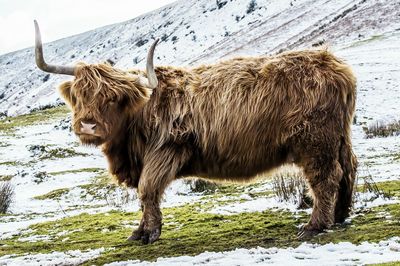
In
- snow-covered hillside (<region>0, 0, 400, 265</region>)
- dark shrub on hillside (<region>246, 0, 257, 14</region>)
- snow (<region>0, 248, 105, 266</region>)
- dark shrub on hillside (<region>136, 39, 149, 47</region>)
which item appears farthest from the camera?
dark shrub on hillside (<region>136, 39, 149, 47</region>)

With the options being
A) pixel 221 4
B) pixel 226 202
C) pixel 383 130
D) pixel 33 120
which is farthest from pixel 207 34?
pixel 226 202

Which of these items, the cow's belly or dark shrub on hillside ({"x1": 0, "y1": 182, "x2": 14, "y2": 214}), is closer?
the cow's belly

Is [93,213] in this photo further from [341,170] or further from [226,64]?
[341,170]

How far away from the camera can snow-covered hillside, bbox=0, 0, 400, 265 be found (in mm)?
5051

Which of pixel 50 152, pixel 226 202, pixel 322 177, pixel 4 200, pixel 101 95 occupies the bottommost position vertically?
pixel 50 152

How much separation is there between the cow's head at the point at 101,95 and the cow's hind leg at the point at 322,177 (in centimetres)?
172

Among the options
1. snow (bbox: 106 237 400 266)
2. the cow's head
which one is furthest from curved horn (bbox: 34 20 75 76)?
snow (bbox: 106 237 400 266)

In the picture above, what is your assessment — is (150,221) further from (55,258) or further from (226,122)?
(226,122)

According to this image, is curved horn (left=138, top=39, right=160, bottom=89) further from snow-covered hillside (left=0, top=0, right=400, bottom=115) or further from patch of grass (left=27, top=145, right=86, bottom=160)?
snow-covered hillside (left=0, top=0, right=400, bottom=115)

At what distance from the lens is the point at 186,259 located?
4.95 m

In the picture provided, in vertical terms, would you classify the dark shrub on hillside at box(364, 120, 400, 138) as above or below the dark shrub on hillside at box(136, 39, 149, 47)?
below

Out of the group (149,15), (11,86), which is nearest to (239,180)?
(11,86)

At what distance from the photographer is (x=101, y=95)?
570 centimetres

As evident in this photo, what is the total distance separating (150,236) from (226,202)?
9.57ft
